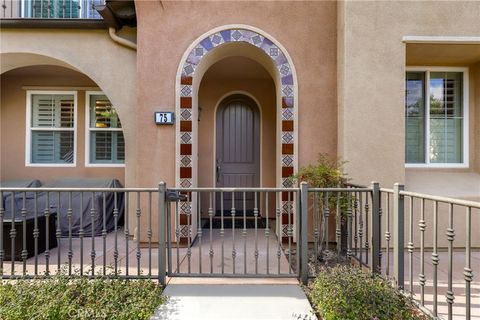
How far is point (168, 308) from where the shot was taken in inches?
105

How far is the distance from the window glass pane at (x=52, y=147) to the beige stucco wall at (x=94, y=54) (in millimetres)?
1939

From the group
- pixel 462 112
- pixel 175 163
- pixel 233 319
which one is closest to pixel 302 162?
pixel 175 163

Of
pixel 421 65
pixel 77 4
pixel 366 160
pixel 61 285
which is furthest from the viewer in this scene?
pixel 77 4

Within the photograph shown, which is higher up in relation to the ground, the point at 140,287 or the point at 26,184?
the point at 26,184

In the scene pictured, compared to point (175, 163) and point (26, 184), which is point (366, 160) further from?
point (26, 184)

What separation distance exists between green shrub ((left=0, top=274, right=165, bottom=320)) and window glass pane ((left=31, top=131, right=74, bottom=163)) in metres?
3.77

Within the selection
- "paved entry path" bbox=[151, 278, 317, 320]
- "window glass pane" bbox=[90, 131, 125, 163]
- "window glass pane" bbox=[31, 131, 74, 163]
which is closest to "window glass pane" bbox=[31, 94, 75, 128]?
"window glass pane" bbox=[31, 131, 74, 163]

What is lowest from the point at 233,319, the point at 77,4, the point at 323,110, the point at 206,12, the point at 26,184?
the point at 233,319

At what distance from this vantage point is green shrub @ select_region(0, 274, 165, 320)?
2449 millimetres

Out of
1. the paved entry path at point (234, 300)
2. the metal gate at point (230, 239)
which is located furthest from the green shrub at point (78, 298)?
the metal gate at point (230, 239)

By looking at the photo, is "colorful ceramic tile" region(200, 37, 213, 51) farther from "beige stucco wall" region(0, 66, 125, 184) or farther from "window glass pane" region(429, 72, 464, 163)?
"window glass pane" region(429, 72, 464, 163)

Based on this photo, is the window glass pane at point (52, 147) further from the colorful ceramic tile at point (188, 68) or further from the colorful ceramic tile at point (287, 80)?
the colorful ceramic tile at point (287, 80)

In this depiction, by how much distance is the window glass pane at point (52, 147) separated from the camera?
6359 millimetres

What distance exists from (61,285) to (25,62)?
4276 mm
